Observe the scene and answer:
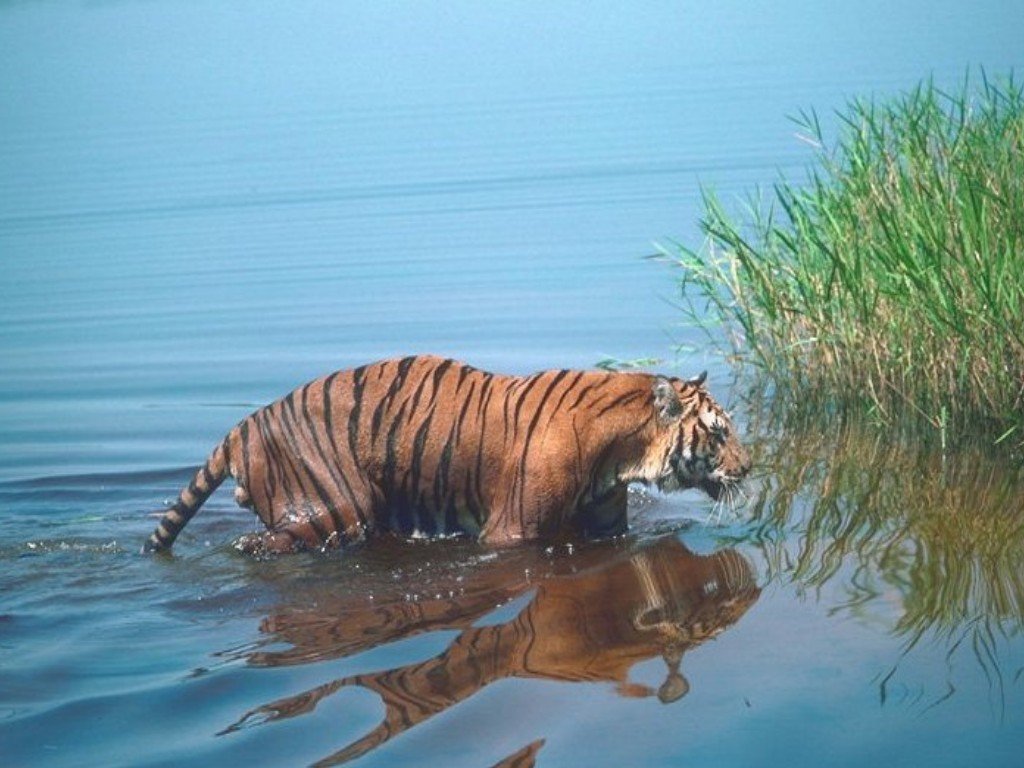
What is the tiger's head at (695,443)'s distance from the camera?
797 centimetres

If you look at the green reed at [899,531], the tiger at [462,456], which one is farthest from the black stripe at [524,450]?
the green reed at [899,531]

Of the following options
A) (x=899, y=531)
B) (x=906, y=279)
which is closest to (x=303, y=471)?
(x=899, y=531)

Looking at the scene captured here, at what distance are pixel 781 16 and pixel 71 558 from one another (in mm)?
42582

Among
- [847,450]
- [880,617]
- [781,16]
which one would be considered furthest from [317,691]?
[781,16]

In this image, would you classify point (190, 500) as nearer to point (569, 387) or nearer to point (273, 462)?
point (273, 462)

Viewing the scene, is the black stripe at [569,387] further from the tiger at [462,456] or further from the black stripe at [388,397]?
the black stripe at [388,397]

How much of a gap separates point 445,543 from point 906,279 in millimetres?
2373

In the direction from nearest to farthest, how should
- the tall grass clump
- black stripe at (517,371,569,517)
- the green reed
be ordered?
the green reed < black stripe at (517,371,569,517) < the tall grass clump

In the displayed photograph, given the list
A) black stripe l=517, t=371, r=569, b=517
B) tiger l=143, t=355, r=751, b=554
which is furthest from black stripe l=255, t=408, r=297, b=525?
black stripe l=517, t=371, r=569, b=517

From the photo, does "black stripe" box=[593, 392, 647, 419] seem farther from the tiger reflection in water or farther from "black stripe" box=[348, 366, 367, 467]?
"black stripe" box=[348, 366, 367, 467]

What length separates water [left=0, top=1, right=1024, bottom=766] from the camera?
5977mm

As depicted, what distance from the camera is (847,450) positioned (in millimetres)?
9070

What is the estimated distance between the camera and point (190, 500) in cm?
809

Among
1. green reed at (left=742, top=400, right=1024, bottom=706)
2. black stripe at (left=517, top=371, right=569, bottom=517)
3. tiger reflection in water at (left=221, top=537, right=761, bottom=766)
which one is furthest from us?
black stripe at (left=517, top=371, right=569, bottom=517)
